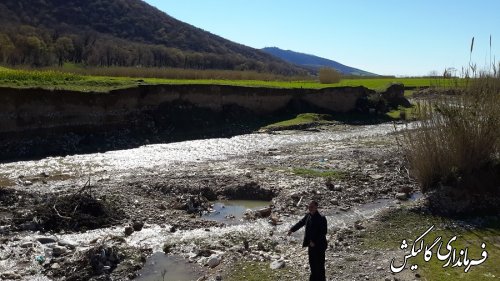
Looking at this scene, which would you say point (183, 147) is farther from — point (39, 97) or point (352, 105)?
point (352, 105)

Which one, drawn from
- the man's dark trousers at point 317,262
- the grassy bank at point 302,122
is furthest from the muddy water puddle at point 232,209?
the grassy bank at point 302,122

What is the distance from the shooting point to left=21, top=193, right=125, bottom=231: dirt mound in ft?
42.7

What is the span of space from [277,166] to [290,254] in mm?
10576

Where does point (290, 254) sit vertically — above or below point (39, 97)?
below

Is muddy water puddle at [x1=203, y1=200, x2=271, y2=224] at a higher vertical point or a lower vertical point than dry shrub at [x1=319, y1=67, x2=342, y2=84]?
lower

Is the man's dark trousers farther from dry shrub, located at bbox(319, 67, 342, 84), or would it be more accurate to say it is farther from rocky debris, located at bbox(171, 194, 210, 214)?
dry shrub, located at bbox(319, 67, 342, 84)

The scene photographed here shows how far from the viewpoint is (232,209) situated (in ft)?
52.2

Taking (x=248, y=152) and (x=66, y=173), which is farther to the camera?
(x=248, y=152)

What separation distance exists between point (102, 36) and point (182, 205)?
104084 mm

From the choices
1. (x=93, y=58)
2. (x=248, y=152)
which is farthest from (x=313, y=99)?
(x=93, y=58)

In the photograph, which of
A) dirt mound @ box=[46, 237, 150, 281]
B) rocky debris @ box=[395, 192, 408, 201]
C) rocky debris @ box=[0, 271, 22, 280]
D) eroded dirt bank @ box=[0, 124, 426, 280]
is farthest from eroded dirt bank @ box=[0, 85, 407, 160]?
rocky debris @ box=[395, 192, 408, 201]

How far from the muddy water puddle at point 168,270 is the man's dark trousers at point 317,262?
254 centimetres

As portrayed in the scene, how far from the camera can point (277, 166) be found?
2186 cm

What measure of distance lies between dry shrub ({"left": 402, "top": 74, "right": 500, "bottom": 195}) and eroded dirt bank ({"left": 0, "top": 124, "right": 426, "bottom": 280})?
1.53 meters
